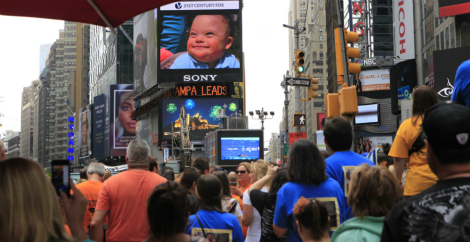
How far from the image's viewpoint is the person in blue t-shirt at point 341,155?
17.9ft

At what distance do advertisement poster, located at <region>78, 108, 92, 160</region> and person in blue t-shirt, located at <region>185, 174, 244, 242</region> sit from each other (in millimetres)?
119849

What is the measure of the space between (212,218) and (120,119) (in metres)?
97.7

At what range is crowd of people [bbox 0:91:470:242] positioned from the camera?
236 centimetres

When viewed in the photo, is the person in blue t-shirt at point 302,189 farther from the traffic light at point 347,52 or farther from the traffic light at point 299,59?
the traffic light at point 299,59

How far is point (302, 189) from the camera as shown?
4.76 metres

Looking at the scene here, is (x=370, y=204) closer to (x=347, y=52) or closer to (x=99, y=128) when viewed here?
(x=347, y=52)

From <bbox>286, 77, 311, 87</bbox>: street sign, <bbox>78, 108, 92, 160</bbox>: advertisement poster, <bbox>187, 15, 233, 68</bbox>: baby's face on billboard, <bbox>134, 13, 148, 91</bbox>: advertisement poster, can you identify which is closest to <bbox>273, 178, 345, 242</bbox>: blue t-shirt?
<bbox>286, 77, 311, 87</bbox>: street sign

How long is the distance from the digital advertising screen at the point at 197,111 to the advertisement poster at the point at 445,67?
122ft

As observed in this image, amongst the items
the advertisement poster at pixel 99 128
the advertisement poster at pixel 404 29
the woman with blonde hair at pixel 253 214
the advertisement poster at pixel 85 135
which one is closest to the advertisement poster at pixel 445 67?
the advertisement poster at pixel 404 29

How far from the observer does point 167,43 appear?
5856 centimetres

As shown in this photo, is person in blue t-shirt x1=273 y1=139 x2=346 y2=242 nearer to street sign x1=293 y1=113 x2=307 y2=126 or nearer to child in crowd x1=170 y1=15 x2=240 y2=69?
street sign x1=293 y1=113 x2=307 y2=126

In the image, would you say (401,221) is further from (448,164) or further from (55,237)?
(55,237)

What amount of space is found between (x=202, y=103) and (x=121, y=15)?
57.5 m

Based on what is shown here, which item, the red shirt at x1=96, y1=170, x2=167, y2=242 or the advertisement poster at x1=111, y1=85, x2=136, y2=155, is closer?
the red shirt at x1=96, y1=170, x2=167, y2=242
